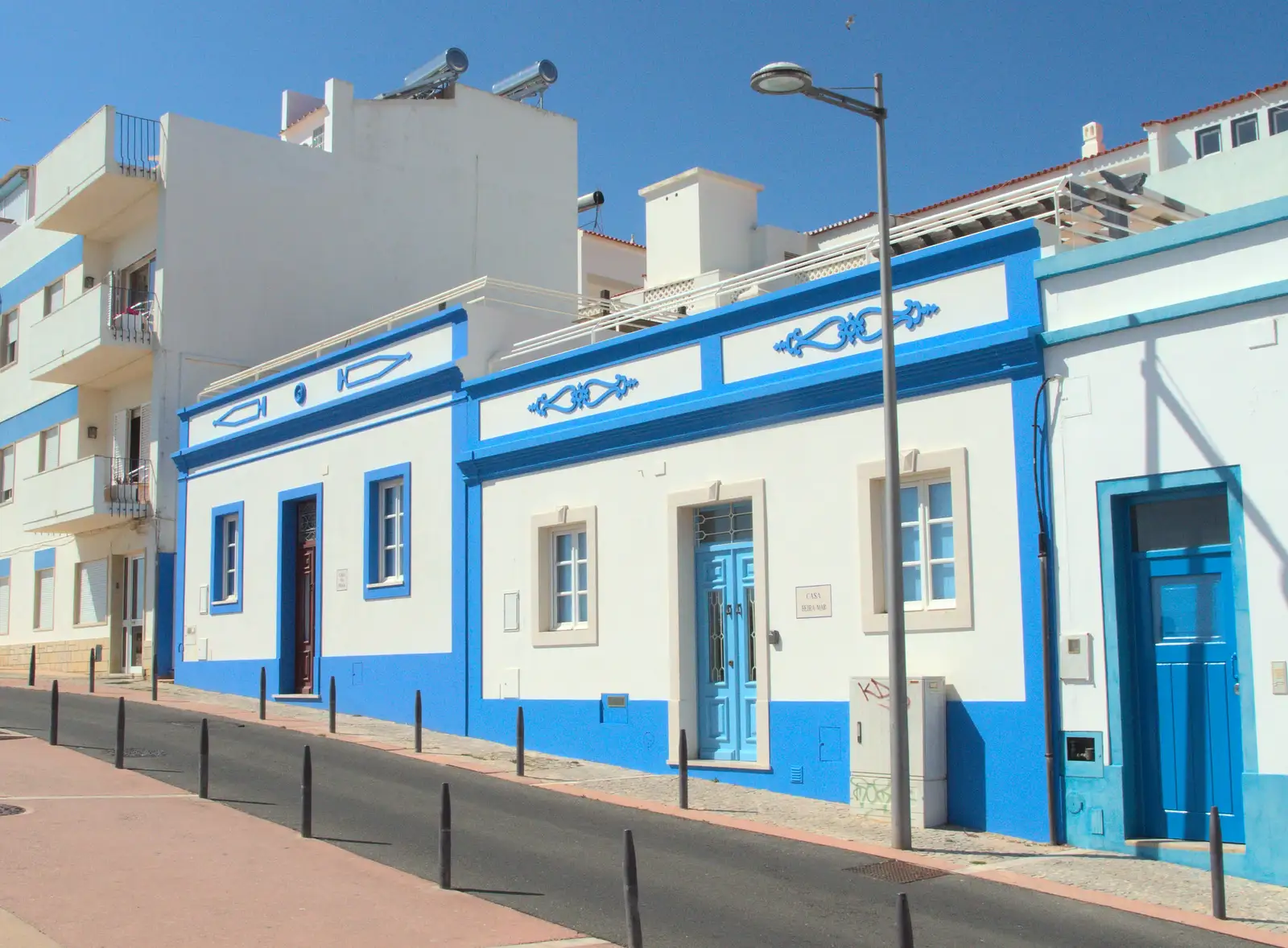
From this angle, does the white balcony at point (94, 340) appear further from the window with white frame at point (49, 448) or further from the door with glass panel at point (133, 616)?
the door with glass panel at point (133, 616)

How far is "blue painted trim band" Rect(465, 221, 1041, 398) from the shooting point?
1218 cm

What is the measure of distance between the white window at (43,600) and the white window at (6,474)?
9.16ft

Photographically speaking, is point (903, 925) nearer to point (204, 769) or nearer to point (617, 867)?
point (617, 867)

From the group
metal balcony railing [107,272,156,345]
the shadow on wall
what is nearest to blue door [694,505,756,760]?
the shadow on wall

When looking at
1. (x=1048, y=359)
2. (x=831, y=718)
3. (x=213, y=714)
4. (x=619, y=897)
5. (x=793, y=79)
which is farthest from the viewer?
(x=213, y=714)

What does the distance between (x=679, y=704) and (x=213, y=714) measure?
25.5ft

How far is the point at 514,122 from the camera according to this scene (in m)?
30.4

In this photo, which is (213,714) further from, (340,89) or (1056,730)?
(340,89)

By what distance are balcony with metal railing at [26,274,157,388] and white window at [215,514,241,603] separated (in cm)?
452

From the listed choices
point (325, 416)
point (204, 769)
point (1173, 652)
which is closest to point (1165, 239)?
point (1173, 652)

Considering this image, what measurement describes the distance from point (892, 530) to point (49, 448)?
2497 centimetres

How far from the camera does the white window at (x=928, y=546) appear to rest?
1241cm

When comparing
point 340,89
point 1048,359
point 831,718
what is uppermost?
point 340,89

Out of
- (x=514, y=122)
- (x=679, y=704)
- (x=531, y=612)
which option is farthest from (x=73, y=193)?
(x=679, y=704)
